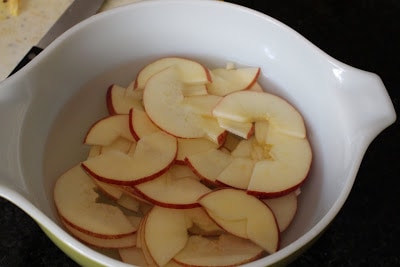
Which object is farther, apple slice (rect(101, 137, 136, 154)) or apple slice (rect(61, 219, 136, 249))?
apple slice (rect(101, 137, 136, 154))

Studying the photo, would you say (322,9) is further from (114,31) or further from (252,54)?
(114,31)

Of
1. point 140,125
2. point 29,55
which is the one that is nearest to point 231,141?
point 140,125

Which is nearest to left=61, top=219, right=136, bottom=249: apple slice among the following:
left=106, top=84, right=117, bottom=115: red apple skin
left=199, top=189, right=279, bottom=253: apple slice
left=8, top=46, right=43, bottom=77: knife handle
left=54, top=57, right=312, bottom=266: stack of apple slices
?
left=54, top=57, right=312, bottom=266: stack of apple slices

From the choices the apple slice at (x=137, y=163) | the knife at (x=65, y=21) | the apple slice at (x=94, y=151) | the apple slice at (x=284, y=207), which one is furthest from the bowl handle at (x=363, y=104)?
the knife at (x=65, y=21)

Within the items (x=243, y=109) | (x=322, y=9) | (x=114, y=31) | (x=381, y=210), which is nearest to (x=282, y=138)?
(x=243, y=109)

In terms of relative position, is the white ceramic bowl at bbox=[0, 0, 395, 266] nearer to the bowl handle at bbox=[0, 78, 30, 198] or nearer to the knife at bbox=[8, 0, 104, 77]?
the bowl handle at bbox=[0, 78, 30, 198]

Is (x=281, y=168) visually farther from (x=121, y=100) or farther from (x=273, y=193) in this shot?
(x=121, y=100)
